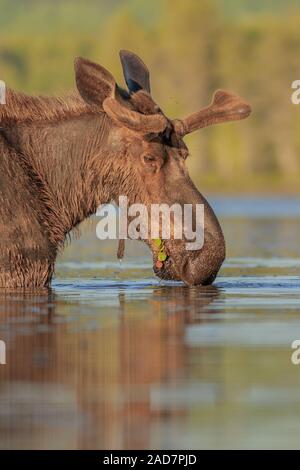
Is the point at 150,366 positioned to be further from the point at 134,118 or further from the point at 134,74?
the point at 134,74

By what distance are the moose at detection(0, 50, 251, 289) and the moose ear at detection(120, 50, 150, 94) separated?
0.51ft

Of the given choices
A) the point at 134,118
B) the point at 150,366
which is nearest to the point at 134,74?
the point at 134,118

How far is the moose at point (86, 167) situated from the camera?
1625 cm

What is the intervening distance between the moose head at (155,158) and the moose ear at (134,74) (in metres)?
0.54

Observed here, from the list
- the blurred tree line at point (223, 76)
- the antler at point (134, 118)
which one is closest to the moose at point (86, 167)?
the antler at point (134, 118)

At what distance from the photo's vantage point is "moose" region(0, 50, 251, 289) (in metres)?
16.2

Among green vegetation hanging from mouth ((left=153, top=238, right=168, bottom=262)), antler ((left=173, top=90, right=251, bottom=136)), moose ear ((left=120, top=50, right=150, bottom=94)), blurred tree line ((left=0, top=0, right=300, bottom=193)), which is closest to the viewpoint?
green vegetation hanging from mouth ((left=153, top=238, right=168, bottom=262))

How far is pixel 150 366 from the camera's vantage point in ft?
38.7

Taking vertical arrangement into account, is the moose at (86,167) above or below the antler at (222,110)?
below

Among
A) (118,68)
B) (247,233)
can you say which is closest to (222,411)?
(247,233)

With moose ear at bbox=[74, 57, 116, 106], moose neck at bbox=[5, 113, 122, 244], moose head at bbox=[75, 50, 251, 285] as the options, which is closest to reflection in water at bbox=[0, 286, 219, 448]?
moose head at bbox=[75, 50, 251, 285]

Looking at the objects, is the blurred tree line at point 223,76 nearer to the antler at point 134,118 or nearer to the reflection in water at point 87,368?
the antler at point 134,118

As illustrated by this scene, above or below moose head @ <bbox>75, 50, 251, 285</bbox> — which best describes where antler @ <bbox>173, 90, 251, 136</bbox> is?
above

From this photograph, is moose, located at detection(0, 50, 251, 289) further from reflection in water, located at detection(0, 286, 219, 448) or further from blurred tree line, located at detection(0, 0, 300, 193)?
blurred tree line, located at detection(0, 0, 300, 193)
